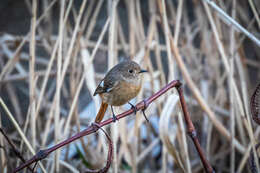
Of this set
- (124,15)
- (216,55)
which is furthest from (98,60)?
(216,55)

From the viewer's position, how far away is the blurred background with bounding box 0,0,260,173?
7.96 feet

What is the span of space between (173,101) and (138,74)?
81 cm

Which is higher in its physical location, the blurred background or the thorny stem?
the blurred background

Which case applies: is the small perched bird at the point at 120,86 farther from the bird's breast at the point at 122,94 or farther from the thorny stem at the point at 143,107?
the thorny stem at the point at 143,107

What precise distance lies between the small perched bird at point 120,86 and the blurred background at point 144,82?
0.13 meters

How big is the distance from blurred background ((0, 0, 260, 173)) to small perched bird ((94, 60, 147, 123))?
13 centimetres

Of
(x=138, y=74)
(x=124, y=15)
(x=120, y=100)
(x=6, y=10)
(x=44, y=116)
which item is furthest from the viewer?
(x=124, y=15)

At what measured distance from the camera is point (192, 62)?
12.2 feet

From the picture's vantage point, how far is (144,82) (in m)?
3.18

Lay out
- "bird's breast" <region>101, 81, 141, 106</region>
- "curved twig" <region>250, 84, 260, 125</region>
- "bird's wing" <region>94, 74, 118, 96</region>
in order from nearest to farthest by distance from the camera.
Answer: "curved twig" <region>250, 84, 260, 125</region> < "bird's breast" <region>101, 81, 141, 106</region> < "bird's wing" <region>94, 74, 118, 96</region>

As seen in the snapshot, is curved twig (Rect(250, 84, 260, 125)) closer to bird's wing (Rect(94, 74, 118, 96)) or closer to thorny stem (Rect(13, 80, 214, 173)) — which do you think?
thorny stem (Rect(13, 80, 214, 173))

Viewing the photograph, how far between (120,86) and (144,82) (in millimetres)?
894

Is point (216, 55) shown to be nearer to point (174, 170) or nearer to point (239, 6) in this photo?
point (239, 6)

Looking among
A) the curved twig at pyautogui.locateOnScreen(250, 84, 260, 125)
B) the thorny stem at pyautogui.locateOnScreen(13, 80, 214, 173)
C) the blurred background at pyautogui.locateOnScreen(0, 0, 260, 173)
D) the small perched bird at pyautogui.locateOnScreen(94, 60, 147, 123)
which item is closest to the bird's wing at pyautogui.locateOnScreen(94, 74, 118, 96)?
the small perched bird at pyautogui.locateOnScreen(94, 60, 147, 123)
